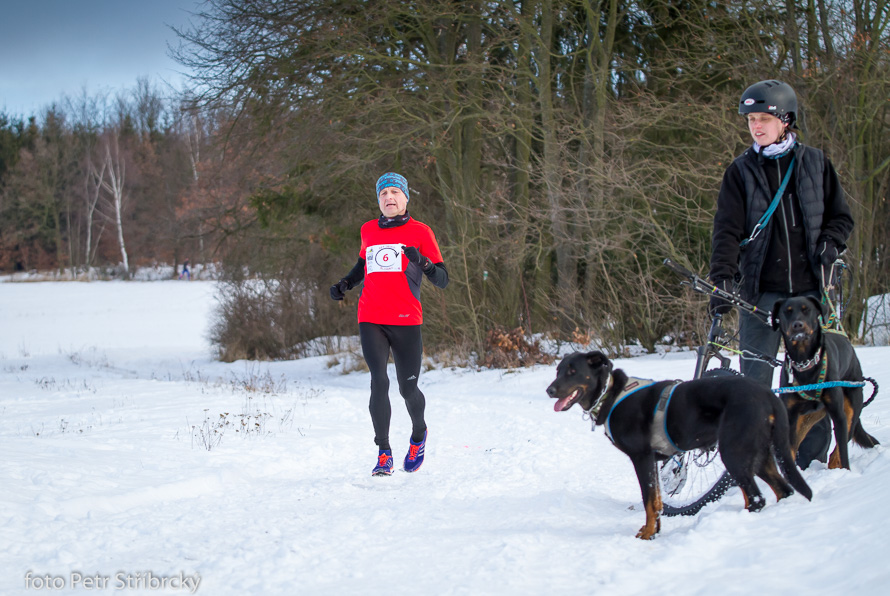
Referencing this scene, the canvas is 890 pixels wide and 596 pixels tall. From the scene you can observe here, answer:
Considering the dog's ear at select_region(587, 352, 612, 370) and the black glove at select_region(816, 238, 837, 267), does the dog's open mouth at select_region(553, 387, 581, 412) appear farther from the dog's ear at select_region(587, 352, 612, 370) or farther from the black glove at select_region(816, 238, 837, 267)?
the black glove at select_region(816, 238, 837, 267)

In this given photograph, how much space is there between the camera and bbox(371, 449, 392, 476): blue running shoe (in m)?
5.08

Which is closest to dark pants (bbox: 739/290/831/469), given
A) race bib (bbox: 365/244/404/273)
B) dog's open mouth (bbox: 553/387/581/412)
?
dog's open mouth (bbox: 553/387/581/412)

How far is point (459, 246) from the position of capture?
13523 mm

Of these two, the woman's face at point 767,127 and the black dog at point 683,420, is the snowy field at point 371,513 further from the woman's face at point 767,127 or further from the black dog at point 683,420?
the woman's face at point 767,127

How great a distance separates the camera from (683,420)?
3416mm

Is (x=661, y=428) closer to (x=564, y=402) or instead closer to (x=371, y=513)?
(x=564, y=402)

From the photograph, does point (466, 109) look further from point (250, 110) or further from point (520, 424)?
point (520, 424)

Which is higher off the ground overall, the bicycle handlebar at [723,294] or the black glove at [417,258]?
the black glove at [417,258]

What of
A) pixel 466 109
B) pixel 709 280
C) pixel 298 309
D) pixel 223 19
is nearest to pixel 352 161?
pixel 466 109

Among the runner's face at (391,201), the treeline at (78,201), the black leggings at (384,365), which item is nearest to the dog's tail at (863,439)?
the black leggings at (384,365)

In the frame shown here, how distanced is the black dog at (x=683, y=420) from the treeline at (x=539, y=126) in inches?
348

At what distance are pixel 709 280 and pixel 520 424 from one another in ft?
12.5

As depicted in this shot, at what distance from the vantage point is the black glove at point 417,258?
500 cm

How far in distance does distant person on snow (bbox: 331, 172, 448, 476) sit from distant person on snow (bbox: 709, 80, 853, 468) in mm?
1977
